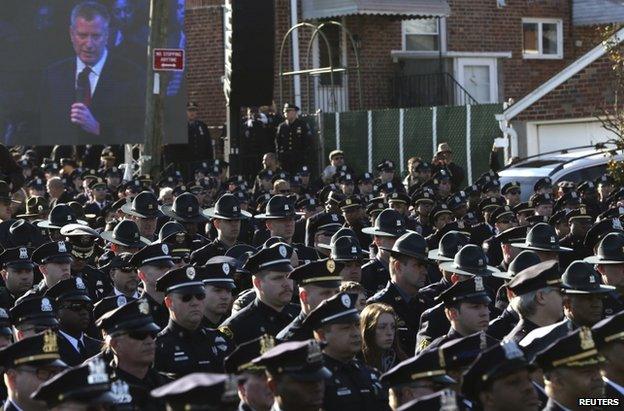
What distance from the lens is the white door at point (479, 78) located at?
33.8 m

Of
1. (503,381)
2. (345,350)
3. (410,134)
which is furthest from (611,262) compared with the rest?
(410,134)

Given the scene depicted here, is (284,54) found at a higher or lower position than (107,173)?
higher

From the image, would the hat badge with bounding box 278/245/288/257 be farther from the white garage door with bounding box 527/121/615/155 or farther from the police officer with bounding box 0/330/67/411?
the white garage door with bounding box 527/121/615/155

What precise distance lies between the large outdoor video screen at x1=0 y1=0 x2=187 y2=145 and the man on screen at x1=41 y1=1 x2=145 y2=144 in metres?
0.02

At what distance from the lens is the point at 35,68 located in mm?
26469

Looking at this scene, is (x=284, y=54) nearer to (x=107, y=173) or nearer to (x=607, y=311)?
(x=107, y=173)

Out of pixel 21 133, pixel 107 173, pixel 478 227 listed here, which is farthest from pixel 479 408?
pixel 21 133

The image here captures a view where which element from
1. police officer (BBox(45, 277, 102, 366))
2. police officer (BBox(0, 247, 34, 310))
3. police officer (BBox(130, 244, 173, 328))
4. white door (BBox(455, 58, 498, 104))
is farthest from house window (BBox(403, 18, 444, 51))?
police officer (BBox(45, 277, 102, 366))

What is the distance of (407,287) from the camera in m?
11.7

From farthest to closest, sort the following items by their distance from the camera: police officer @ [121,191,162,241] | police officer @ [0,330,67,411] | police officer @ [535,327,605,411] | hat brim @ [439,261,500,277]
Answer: police officer @ [121,191,162,241], hat brim @ [439,261,500,277], police officer @ [0,330,67,411], police officer @ [535,327,605,411]

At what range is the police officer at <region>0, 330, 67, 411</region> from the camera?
318 inches

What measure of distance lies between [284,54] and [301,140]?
4.49m

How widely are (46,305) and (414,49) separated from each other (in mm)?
24507

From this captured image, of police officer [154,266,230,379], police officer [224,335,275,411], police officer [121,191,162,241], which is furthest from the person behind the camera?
police officer [121,191,162,241]
